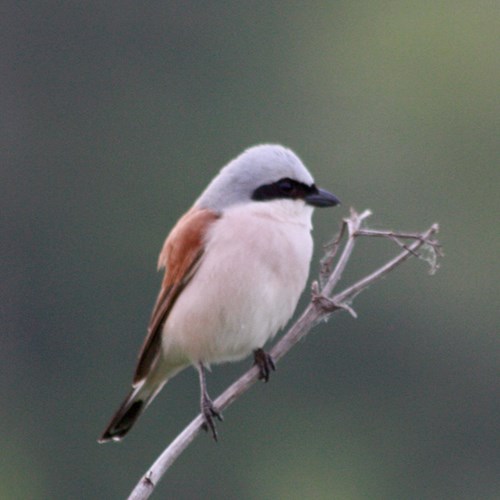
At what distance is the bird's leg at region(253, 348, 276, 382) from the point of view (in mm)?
5070

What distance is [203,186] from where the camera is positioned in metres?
26.7

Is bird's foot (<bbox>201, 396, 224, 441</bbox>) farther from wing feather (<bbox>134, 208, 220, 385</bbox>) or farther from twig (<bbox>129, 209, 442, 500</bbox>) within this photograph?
twig (<bbox>129, 209, 442, 500</bbox>)

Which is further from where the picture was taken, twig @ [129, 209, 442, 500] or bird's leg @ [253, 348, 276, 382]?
bird's leg @ [253, 348, 276, 382]

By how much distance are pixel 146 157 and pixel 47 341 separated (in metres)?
6.67

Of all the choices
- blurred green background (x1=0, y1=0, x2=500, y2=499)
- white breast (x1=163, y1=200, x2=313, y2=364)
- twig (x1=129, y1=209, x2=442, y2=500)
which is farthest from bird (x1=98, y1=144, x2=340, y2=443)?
blurred green background (x1=0, y1=0, x2=500, y2=499)

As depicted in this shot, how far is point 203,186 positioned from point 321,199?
70.5ft

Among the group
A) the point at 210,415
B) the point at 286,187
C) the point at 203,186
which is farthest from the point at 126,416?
the point at 203,186

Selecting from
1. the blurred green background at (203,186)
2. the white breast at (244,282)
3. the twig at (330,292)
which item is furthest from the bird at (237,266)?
the blurred green background at (203,186)

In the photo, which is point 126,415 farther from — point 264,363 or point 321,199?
point 321,199

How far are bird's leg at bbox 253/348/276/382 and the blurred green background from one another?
501 inches

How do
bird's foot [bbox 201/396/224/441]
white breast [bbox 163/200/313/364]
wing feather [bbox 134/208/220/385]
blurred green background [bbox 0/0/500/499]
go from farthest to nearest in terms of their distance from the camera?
1. blurred green background [bbox 0/0/500/499]
2. wing feather [bbox 134/208/220/385]
3. white breast [bbox 163/200/313/364]
4. bird's foot [bbox 201/396/224/441]

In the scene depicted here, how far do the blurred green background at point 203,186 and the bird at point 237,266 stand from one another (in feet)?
41.3

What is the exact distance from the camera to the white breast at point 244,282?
520 centimetres

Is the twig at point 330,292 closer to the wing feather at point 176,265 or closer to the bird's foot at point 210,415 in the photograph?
the bird's foot at point 210,415
